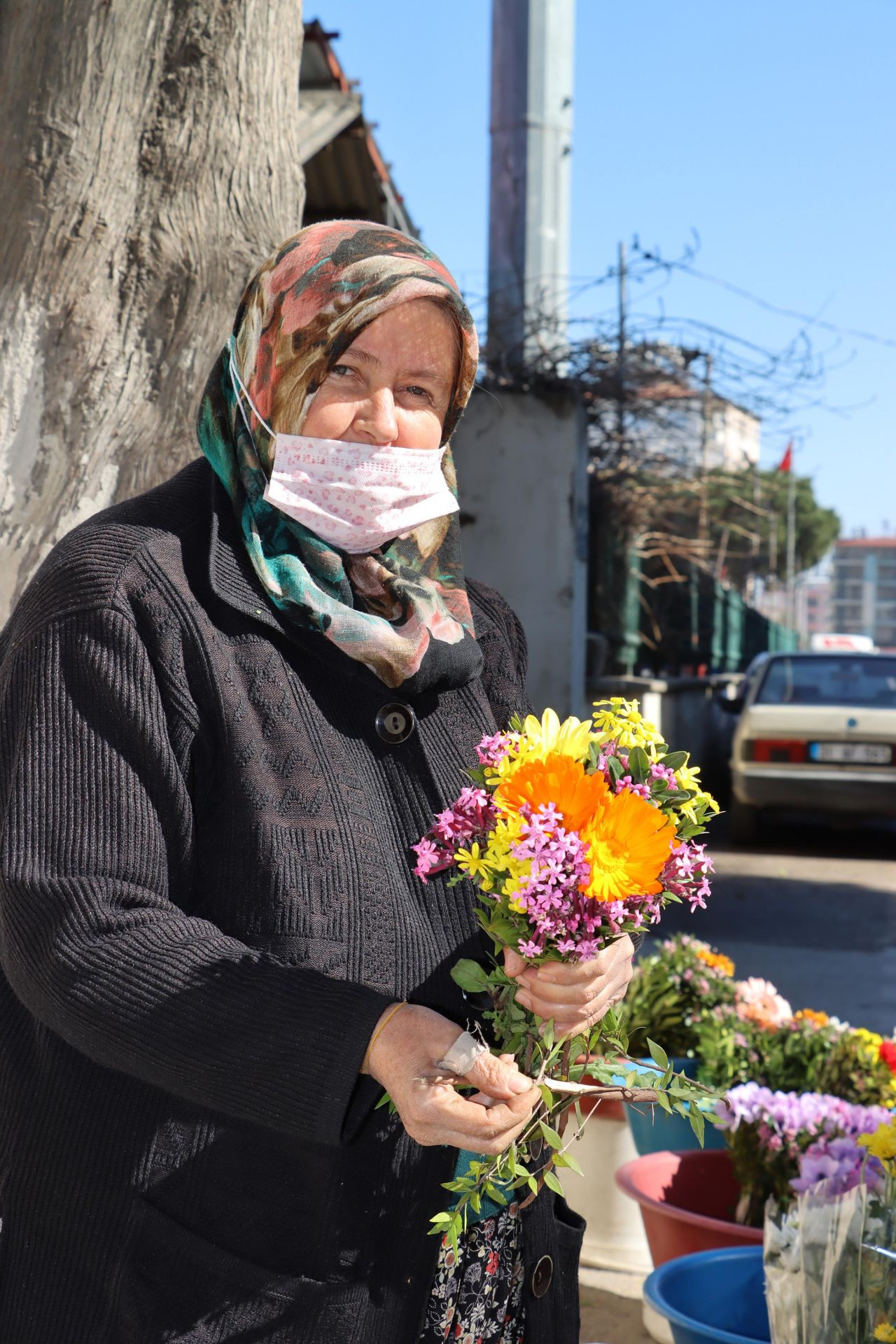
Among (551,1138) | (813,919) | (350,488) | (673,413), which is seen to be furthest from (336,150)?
(551,1138)

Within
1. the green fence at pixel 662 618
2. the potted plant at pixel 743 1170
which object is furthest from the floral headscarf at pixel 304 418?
the green fence at pixel 662 618

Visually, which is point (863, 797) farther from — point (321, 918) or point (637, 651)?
point (321, 918)

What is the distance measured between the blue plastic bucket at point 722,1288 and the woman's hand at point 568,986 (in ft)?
4.35

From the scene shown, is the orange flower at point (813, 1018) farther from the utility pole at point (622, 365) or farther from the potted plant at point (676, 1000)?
the utility pole at point (622, 365)

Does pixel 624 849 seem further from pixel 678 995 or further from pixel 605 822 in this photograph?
pixel 678 995

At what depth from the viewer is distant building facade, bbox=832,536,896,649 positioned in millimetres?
164750

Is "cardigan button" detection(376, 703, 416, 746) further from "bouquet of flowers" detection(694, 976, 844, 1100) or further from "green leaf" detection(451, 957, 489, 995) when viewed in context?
"bouquet of flowers" detection(694, 976, 844, 1100)

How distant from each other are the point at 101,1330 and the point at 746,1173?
183 centimetres

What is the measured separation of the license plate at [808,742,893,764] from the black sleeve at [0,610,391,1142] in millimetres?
9492

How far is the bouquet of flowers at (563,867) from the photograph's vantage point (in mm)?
1281

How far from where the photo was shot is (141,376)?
9.69 ft

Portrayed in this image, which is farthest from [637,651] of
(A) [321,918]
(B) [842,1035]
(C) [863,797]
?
(A) [321,918]

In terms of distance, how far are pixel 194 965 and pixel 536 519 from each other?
7549 mm

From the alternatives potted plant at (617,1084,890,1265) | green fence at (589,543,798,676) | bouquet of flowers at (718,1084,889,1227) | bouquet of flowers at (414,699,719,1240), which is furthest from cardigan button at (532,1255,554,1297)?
green fence at (589,543,798,676)
